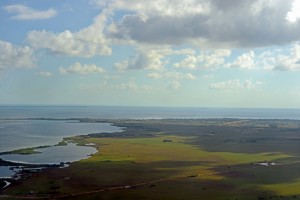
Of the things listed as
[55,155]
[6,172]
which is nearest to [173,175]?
[6,172]

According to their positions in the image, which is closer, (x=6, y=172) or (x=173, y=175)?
(x=173, y=175)

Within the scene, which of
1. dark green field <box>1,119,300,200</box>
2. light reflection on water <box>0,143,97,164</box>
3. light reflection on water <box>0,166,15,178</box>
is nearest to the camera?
dark green field <box>1,119,300,200</box>

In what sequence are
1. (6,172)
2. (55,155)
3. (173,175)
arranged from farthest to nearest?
1. (55,155)
2. (6,172)
3. (173,175)

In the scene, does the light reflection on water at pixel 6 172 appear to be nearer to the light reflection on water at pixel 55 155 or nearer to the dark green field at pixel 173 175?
the dark green field at pixel 173 175

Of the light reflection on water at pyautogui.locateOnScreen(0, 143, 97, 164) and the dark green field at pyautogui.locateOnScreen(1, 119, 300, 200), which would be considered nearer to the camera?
the dark green field at pyautogui.locateOnScreen(1, 119, 300, 200)

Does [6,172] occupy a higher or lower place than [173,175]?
lower

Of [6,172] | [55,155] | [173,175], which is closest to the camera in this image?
[173,175]

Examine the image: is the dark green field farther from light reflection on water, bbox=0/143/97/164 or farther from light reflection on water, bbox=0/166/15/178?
light reflection on water, bbox=0/166/15/178

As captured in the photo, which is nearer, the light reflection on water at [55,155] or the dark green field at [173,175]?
the dark green field at [173,175]

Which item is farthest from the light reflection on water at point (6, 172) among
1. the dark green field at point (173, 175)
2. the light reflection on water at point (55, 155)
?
the light reflection on water at point (55, 155)

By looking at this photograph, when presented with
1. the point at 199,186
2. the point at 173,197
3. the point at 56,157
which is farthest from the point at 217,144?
the point at 173,197

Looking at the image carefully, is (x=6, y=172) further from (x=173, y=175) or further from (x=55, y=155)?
(x=173, y=175)

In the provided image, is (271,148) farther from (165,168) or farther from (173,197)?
(173,197)

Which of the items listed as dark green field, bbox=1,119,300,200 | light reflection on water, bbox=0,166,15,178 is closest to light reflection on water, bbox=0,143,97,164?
dark green field, bbox=1,119,300,200
